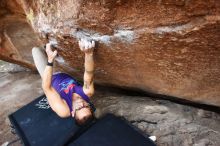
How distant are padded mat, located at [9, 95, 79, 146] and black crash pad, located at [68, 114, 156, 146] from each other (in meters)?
0.21

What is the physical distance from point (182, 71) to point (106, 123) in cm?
120

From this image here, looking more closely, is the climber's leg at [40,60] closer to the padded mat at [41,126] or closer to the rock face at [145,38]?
the rock face at [145,38]

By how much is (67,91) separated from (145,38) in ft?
4.55

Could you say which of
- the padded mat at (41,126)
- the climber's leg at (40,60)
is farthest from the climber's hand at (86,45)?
the padded mat at (41,126)

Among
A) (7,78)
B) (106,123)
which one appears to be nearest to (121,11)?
(106,123)

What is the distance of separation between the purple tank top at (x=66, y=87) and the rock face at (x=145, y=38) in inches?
10.3

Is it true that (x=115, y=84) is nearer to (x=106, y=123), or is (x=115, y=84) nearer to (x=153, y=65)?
(x=106, y=123)

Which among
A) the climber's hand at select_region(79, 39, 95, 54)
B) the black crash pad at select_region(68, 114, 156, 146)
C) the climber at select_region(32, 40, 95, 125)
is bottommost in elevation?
the black crash pad at select_region(68, 114, 156, 146)

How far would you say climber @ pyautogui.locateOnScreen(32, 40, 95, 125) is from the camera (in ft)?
9.98

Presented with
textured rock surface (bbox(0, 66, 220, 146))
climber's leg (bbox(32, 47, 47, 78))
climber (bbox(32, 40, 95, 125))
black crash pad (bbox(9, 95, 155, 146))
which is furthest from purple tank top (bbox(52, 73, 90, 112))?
textured rock surface (bbox(0, 66, 220, 146))

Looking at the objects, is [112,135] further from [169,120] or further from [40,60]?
[40,60]

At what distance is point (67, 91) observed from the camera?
3320mm

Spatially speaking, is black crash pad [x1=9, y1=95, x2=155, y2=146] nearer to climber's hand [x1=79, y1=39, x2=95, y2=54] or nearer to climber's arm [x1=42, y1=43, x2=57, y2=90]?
climber's arm [x1=42, y1=43, x2=57, y2=90]

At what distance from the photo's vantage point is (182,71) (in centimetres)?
257
